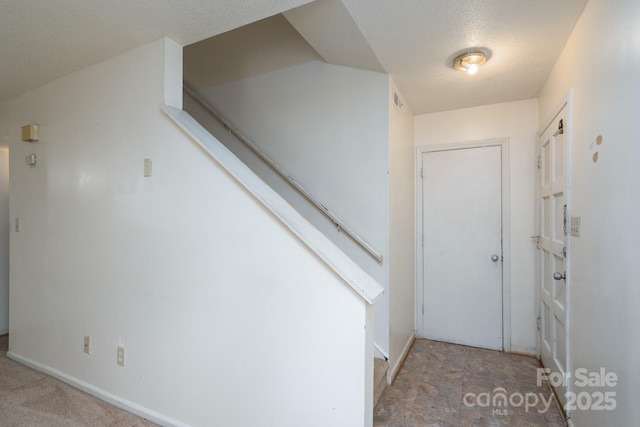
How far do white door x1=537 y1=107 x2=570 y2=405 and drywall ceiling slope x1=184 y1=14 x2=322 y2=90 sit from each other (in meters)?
1.90

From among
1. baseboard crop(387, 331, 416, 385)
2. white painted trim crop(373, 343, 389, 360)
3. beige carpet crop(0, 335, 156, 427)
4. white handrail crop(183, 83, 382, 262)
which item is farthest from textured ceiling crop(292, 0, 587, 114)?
beige carpet crop(0, 335, 156, 427)

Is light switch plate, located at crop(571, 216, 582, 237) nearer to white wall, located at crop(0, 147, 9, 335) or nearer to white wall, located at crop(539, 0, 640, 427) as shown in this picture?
white wall, located at crop(539, 0, 640, 427)

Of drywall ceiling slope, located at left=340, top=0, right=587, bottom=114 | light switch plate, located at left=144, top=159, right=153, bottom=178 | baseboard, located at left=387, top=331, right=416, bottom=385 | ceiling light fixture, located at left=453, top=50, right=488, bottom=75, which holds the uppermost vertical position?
drywall ceiling slope, located at left=340, top=0, right=587, bottom=114

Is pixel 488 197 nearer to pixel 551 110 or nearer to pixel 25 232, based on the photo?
pixel 551 110

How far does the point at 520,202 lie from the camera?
2.85 m

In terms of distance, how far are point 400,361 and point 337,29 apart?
8.27 feet

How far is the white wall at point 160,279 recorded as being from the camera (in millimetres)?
1387

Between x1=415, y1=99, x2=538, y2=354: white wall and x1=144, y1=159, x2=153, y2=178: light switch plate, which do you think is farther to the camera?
x1=415, y1=99, x2=538, y2=354: white wall

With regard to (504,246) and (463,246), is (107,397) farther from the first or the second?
(504,246)

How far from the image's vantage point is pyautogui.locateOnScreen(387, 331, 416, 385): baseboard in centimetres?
230

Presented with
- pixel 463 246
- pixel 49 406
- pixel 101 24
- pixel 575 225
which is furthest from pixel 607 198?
pixel 49 406

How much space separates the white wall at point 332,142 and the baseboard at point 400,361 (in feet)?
0.71

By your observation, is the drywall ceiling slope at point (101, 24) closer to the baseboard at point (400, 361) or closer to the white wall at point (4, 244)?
the white wall at point (4, 244)

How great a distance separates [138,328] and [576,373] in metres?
2.53
